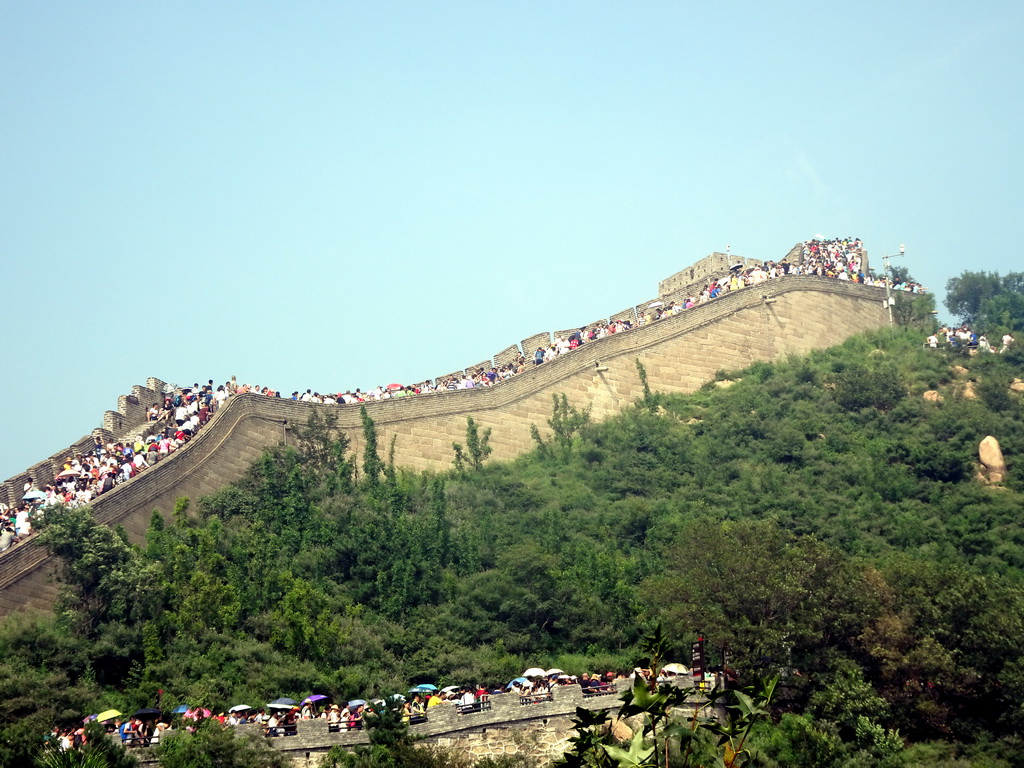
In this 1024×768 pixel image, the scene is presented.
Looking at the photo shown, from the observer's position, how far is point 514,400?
131ft

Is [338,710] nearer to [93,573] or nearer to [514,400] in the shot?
[93,573]

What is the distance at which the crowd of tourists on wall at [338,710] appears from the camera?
23.9m

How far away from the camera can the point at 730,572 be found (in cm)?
2734

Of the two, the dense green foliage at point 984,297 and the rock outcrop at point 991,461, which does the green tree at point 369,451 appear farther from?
the dense green foliage at point 984,297

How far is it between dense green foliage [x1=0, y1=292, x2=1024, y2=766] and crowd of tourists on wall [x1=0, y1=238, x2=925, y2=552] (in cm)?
155

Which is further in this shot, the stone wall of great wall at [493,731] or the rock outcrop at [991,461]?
the rock outcrop at [991,461]

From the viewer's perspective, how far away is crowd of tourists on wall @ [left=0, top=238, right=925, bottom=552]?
3155cm

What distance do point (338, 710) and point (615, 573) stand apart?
7805 mm

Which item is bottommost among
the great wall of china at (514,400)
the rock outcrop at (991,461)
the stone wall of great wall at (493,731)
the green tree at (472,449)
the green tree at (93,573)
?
the stone wall of great wall at (493,731)

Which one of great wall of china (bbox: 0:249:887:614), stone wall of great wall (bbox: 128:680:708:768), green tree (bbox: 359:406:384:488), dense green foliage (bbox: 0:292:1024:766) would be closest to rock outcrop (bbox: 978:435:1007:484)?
dense green foliage (bbox: 0:292:1024:766)

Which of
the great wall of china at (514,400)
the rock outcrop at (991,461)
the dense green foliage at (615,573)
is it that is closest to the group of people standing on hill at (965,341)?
the great wall of china at (514,400)

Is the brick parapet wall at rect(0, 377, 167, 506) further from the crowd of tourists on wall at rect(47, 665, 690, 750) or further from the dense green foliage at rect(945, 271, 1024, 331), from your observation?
the dense green foliage at rect(945, 271, 1024, 331)

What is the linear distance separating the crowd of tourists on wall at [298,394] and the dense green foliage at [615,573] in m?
1.55

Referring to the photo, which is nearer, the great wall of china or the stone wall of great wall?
the stone wall of great wall
